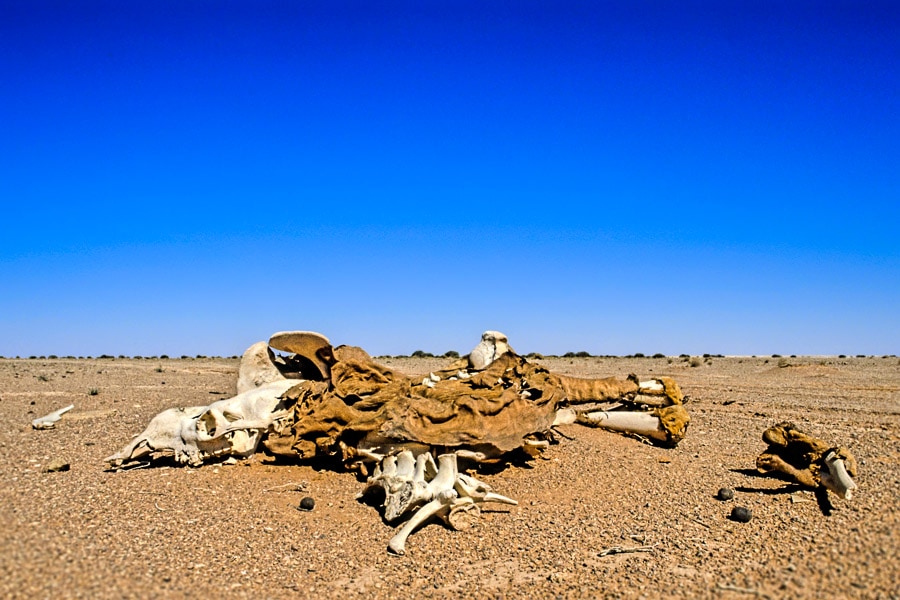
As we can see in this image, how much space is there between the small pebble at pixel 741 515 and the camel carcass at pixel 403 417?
7.87 ft

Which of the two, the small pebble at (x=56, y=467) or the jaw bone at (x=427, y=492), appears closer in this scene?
the jaw bone at (x=427, y=492)

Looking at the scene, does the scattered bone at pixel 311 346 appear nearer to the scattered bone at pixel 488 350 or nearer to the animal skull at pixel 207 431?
the animal skull at pixel 207 431

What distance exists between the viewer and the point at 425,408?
8.73 meters

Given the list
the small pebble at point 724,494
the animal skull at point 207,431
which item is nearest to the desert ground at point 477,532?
the small pebble at point 724,494

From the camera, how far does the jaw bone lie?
23.6ft

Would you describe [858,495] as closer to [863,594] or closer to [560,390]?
[863,594]

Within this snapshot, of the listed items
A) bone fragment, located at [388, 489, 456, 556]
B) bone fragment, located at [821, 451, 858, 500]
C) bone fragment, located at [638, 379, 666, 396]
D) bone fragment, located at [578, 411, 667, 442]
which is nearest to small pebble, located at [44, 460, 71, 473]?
bone fragment, located at [388, 489, 456, 556]

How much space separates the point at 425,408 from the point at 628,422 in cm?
458

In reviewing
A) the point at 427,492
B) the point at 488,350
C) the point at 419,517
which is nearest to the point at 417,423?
the point at 427,492

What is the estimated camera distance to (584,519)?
7461 mm

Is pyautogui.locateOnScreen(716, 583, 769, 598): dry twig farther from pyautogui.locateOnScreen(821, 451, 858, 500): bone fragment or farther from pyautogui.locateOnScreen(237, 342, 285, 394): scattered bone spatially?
pyautogui.locateOnScreen(237, 342, 285, 394): scattered bone

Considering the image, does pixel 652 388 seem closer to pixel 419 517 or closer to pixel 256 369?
pixel 419 517

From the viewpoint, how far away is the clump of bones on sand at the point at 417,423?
7.80 m

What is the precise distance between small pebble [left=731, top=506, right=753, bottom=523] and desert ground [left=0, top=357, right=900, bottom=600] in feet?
0.32
